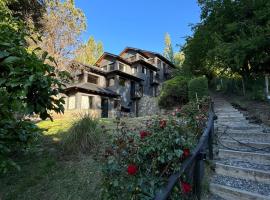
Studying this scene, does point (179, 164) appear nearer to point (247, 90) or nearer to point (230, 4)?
point (247, 90)

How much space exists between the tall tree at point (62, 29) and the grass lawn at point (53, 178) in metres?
11.3

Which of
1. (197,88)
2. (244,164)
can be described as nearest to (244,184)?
(244,164)

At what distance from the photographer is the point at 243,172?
436 cm

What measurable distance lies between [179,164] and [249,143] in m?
3.59

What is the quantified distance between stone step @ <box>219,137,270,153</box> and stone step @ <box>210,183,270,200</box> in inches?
76.7

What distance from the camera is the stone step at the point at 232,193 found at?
359 centimetres

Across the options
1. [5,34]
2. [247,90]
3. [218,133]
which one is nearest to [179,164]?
[5,34]

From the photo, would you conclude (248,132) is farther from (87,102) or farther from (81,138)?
(87,102)

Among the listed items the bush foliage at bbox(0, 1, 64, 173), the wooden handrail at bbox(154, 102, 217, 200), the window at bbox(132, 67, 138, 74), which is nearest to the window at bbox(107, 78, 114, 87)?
the window at bbox(132, 67, 138, 74)

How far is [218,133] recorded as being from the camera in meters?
6.93

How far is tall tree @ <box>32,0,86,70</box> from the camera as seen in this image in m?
16.9

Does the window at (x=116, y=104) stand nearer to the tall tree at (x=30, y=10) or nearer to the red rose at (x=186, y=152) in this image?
the tall tree at (x=30, y=10)

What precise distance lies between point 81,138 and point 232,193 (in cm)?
381

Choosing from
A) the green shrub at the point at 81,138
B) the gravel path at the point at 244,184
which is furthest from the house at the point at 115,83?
the gravel path at the point at 244,184
